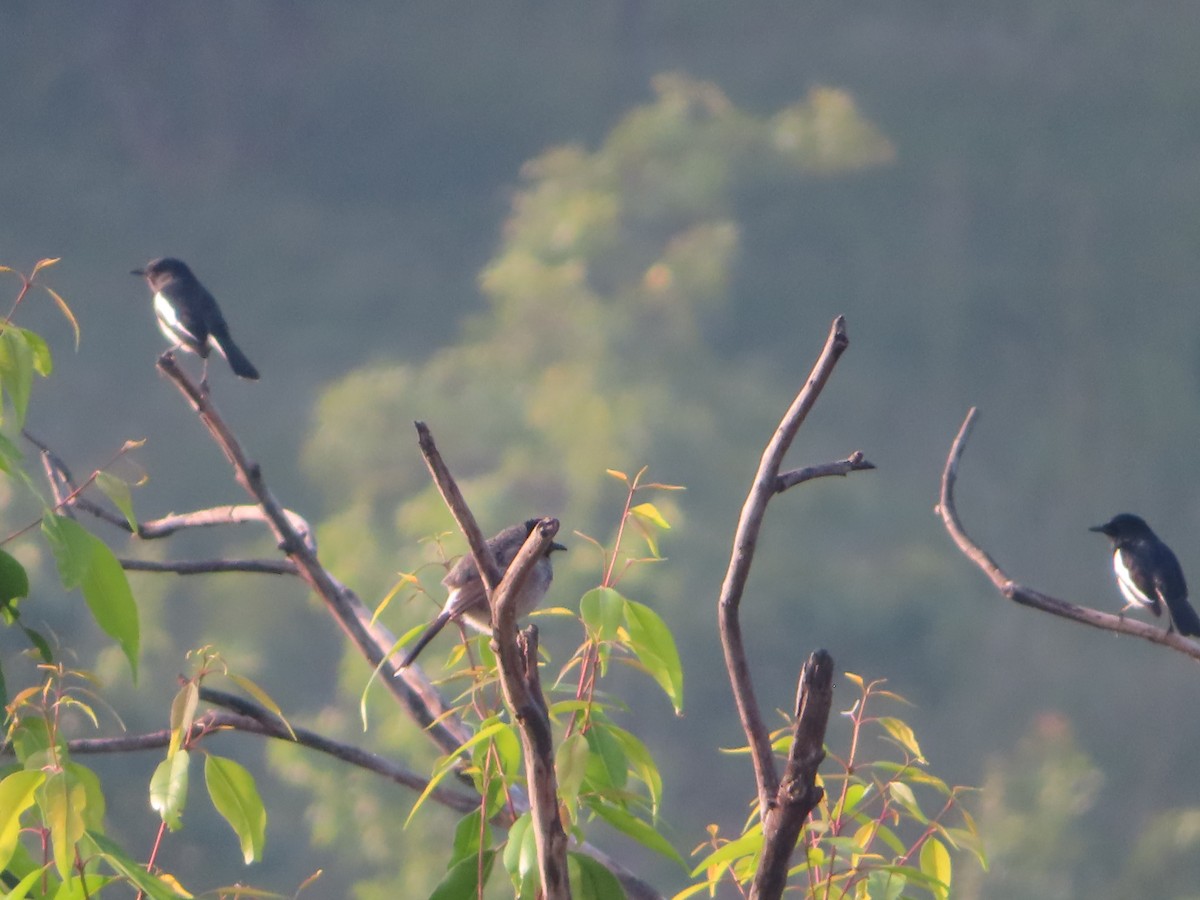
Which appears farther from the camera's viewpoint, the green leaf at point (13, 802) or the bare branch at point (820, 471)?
the bare branch at point (820, 471)

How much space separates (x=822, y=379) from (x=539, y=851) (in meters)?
0.52

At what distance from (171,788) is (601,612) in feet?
1.38

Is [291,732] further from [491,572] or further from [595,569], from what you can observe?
[595,569]

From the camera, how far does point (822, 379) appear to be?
54.7 inches

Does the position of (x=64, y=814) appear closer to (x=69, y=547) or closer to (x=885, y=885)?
(x=69, y=547)

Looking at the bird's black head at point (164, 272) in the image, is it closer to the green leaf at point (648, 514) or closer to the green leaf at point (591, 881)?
the green leaf at point (648, 514)

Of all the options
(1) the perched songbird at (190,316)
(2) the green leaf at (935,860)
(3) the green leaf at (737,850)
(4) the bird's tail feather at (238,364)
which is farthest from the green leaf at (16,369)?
(4) the bird's tail feather at (238,364)

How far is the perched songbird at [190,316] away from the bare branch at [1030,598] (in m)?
3.37

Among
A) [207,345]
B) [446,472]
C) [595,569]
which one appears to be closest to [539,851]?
[446,472]

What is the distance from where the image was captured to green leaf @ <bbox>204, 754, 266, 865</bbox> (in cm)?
140

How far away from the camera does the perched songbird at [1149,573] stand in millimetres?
4848

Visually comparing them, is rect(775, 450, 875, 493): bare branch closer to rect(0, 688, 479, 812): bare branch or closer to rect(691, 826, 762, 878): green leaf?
rect(691, 826, 762, 878): green leaf

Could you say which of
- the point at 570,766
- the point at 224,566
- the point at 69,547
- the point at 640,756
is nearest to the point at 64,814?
the point at 69,547

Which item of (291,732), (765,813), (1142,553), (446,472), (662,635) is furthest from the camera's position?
(1142,553)
